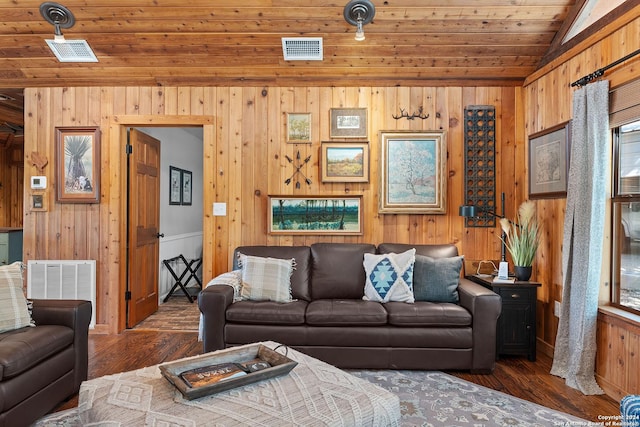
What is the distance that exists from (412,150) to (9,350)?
3489 mm

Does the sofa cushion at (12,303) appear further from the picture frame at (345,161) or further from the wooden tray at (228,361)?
the picture frame at (345,161)

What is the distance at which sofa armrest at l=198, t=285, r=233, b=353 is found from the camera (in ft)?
9.75

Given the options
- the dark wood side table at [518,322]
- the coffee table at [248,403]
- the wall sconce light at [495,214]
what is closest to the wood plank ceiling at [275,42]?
the wall sconce light at [495,214]

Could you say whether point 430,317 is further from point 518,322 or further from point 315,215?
point 315,215

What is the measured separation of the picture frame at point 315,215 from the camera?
3.91m

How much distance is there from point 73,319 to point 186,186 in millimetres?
3817

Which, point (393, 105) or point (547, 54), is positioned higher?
point (547, 54)

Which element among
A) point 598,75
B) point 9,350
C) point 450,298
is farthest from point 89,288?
point 598,75

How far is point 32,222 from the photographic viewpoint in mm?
3955

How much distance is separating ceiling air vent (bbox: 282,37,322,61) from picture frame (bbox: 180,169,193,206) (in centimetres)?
317

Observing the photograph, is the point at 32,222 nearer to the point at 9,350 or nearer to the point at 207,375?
the point at 9,350

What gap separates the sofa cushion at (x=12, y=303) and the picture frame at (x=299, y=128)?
2.53 m

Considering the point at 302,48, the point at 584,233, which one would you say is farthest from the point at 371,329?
the point at 302,48

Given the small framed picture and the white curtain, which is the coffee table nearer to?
the white curtain
